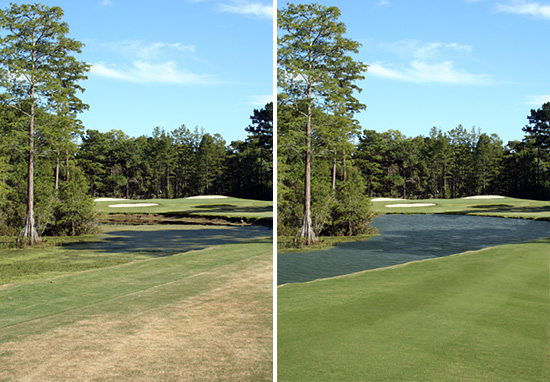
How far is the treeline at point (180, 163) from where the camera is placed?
19828mm

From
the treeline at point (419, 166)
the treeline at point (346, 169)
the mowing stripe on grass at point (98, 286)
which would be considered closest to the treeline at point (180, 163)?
the mowing stripe on grass at point (98, 286)

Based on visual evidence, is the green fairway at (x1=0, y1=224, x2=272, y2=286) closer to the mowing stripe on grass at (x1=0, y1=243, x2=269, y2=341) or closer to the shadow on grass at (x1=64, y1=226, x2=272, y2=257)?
the shadow on grass at (x1=64, y1=226, x2=272, y2=257)

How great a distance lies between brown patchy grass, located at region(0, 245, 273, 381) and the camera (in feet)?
14.7

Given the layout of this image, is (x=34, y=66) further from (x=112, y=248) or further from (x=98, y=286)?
(x=98, y=286)

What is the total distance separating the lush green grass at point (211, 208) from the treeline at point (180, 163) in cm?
78

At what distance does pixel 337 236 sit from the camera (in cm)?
1542

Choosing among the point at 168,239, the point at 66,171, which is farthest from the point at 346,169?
the point at 66,171

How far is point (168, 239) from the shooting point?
17141mm

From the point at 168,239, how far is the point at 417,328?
1365cm

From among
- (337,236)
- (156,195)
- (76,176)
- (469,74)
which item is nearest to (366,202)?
(337,236)

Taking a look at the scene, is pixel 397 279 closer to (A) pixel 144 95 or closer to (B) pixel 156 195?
(A) pixel 144 95

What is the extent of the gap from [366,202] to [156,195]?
16.1m

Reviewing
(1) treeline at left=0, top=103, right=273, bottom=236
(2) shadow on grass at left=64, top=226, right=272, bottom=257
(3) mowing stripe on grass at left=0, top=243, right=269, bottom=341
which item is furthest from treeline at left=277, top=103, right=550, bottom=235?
(1) treeline at left=0, top=103, right=273, bottom=236

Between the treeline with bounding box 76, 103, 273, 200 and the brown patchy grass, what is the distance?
34.4ft
